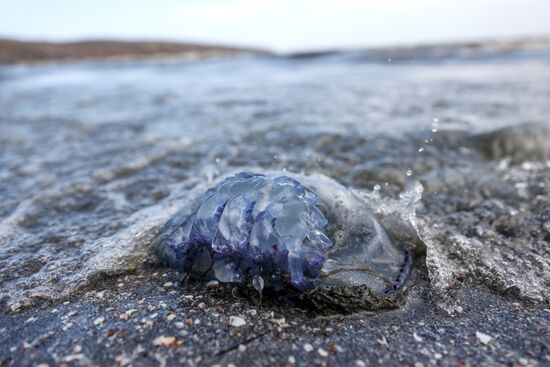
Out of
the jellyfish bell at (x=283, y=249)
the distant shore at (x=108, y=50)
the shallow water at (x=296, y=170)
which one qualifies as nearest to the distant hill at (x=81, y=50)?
the distant shore at (x=108, y=50)

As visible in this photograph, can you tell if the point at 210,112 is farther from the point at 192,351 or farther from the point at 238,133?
the point at 192,351

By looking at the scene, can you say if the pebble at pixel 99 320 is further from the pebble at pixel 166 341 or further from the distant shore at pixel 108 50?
the distant shore at pixel 108 50

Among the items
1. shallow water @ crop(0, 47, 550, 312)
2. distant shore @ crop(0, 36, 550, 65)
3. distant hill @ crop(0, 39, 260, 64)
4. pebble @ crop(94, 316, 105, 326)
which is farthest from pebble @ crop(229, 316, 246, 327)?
distant hill @ crop(0, 39, 260, 64)

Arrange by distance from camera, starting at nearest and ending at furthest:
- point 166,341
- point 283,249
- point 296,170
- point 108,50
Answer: point 166,341 → point 283,249 → point 296,170 → point 108,50

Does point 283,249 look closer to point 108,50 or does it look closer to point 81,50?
point 81,50

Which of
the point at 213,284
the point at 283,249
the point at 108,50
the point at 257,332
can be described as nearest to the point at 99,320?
the point at 213,284

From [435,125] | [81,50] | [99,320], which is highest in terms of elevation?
[435,125]

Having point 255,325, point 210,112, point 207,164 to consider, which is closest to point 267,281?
point 255,325
